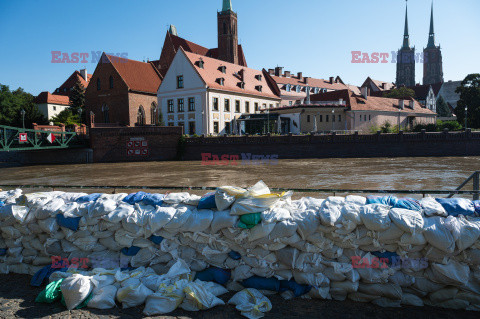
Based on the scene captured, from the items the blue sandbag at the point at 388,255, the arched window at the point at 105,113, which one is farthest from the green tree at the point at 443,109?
the blue sandbag at the point at 388,255

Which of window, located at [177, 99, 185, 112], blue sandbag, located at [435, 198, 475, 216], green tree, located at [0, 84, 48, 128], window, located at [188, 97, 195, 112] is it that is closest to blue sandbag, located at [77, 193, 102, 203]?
blue sandbag, located at [435, 198, 475, 216]

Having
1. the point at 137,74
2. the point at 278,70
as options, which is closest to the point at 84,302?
the point at 137,74

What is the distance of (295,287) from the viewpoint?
13.7 feet

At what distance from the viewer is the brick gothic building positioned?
4769 cm

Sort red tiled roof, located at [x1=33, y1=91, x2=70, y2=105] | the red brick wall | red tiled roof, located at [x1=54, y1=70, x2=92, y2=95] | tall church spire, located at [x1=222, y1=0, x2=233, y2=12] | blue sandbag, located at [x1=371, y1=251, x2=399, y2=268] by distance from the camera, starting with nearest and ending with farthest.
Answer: blue sandbag, located at [x1=371, y1=251, x2=399, y2=268]
the red brick wall
tall church spire, located at [x1=222, y1=0, x2=233, y2=12]
red tiled roof, located at [x1=33, y1=91, x2=70, y2=105]
red tiled roof, located at [x1=54, y1=70, x2=92, y2=95]

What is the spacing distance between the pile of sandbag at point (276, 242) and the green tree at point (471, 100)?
63.3m

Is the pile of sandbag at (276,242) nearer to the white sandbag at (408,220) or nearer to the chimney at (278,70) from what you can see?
the white sandbag at (408,220)

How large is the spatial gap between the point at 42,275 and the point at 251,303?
276 centimetres

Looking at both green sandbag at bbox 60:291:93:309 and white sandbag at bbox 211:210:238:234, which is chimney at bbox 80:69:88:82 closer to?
green sandbag at bbox 60:291:93:309

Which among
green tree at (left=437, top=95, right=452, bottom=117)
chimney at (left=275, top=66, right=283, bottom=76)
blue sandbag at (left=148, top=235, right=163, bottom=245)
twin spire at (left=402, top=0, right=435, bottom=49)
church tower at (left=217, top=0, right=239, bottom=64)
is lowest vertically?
blue sandbag at (left=148, top=235, right=163, bottom=245)

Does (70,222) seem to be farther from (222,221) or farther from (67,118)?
(67,118)

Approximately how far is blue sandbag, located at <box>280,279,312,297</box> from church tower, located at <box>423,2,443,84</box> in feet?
466

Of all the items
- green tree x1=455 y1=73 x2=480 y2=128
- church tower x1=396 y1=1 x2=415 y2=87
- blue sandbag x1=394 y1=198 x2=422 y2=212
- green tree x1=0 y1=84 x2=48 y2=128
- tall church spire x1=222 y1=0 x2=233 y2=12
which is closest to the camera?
blue sandbag x1=394 y1=198 x2=422 y2=212

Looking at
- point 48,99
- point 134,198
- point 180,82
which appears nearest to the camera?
point 134,198
